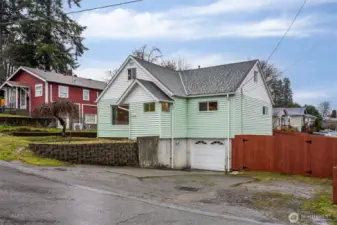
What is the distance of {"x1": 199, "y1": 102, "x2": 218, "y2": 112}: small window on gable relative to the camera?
20.3 m

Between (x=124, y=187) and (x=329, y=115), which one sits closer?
(x=124, y=187)

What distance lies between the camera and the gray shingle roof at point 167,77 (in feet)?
68.4

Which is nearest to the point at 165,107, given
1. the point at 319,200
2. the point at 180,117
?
the point at 180,117

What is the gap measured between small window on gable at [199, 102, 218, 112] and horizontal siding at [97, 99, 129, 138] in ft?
16.6

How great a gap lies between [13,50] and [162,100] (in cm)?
3063

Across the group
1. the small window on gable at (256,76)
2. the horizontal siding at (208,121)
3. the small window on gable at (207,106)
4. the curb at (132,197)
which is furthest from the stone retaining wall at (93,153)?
the small window on gable at (256,76)

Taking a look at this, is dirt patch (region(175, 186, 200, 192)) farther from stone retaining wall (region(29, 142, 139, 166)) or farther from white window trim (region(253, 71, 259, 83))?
white window trim (region(253, 71, 259, 83))

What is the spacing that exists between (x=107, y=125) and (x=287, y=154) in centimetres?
1253

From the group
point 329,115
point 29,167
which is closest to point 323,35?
point 29,167

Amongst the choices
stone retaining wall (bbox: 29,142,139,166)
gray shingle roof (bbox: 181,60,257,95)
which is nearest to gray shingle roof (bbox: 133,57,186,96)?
gray shingle roof (bbox: 181,60,257,95)

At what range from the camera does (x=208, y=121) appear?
802 inches

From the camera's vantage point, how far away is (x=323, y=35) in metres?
14.5

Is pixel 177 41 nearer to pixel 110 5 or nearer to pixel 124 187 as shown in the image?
pixel 110 5

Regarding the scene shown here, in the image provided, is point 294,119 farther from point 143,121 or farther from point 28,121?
point 28,121
